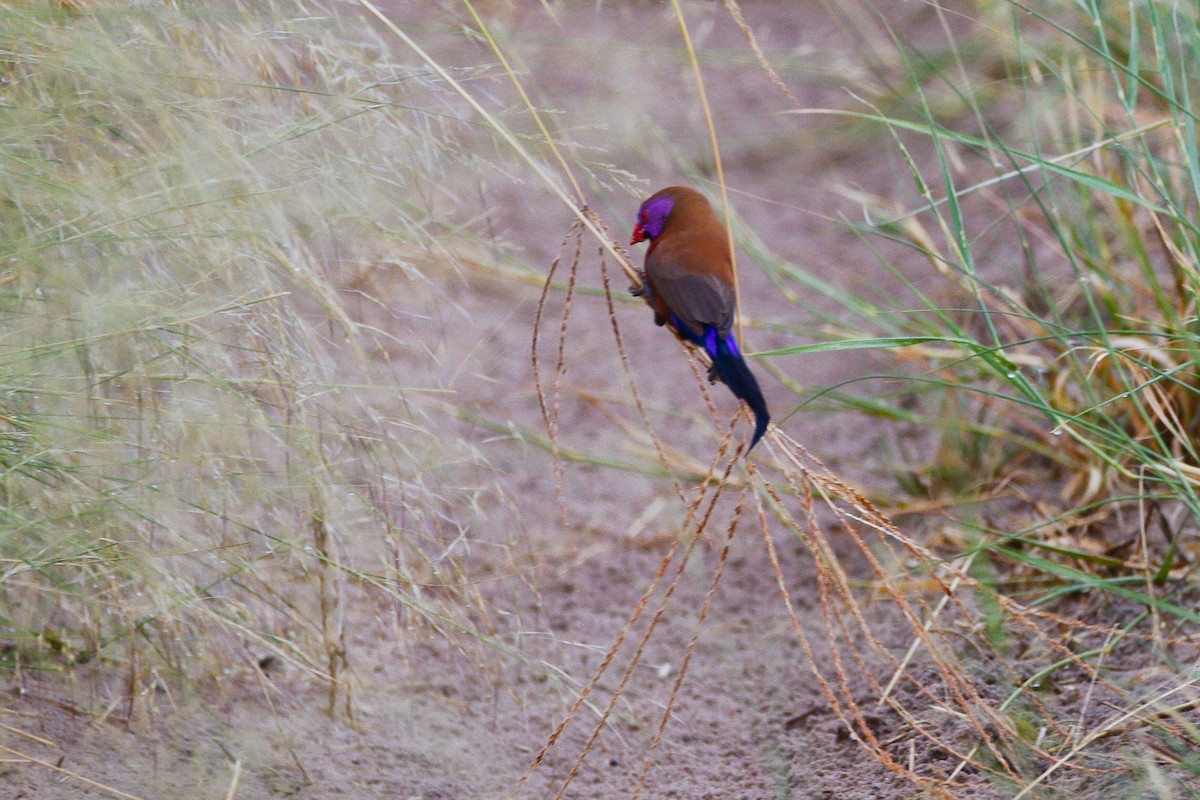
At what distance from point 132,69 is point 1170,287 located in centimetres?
200

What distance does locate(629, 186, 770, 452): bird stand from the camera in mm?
1312

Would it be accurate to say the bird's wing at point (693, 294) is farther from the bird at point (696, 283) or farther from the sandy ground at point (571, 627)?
the sandy ground at point (571, 627)

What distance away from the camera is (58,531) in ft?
3.91

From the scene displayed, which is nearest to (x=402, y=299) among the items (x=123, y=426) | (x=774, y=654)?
(x=774, y=654)

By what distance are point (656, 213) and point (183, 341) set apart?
61cm

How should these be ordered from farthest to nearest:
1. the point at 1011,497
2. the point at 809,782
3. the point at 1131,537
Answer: the point at 1011,497 < the point at 1131,537 < the point at 809,782

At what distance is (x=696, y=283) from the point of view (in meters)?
1.35

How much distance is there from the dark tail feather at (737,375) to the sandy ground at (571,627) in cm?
20

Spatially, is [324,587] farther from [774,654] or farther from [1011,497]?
[1011,497]

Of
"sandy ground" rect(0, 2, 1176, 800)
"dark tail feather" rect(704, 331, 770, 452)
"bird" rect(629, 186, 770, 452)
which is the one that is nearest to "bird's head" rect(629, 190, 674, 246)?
"bird" rect(629, 186, 770, 452)

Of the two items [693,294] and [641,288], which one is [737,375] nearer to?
[693,294]

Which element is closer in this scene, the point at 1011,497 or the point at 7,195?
the point at 7,195

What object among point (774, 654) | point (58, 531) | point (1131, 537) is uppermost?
point (58, 531)

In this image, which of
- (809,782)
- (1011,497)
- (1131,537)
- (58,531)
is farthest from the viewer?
(1011,497)
